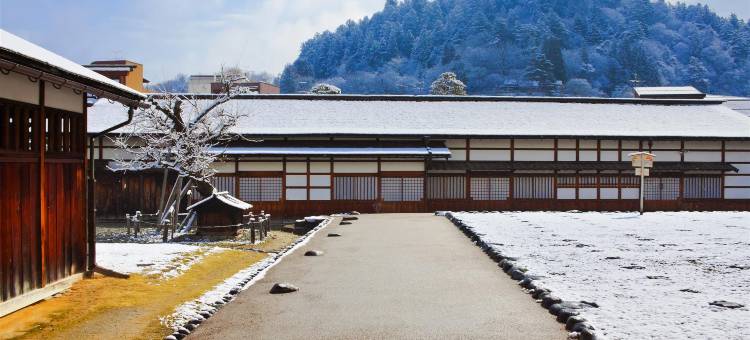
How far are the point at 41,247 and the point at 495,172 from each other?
20.0 m

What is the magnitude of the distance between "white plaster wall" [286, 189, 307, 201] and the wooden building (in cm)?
1528

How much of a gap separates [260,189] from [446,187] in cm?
736

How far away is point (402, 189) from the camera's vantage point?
25.9 metres

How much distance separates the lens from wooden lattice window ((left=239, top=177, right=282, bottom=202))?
25.7 meters

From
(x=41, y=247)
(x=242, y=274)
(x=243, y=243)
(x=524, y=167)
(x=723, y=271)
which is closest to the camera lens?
(x=41, y=247)

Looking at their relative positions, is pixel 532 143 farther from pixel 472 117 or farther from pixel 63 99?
pixel 63 99

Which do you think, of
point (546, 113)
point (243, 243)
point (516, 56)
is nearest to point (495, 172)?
point (546, 113)

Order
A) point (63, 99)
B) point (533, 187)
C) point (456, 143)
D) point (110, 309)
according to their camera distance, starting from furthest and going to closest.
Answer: point (456, 143) < point (533, 187) < point (63, 99) < point (110, 309)

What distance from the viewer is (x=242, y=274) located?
1091 cm

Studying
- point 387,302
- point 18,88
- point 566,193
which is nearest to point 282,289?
point 387,302

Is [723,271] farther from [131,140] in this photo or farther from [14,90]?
[131,140]

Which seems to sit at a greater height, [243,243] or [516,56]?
[516,56]

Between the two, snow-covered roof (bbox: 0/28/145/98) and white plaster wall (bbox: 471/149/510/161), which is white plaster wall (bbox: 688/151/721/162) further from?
Result: snow-covered roof (bbox: 0/28/145/98)

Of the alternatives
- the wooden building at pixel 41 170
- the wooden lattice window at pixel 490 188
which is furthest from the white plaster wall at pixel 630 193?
the wooden building at pixel 41 170
